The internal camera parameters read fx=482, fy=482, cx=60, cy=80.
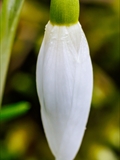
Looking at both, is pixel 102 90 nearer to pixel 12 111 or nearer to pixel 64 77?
pixel 12 111

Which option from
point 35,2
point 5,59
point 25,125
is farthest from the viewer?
point 35,2

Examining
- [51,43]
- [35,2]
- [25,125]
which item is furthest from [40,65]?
[35,2]

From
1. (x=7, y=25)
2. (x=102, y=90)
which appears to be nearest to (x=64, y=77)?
(x=7, y=25)

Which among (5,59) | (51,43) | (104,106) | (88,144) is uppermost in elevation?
(51,43)

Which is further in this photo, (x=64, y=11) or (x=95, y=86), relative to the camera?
(x=95, y=86)

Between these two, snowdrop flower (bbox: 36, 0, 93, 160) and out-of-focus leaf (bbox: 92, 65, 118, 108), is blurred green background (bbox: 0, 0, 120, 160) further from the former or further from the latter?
snowdrop flower (bbox: 36, 0, 93, 160)

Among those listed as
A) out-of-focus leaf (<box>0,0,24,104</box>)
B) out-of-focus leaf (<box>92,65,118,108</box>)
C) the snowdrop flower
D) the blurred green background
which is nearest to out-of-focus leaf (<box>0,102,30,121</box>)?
out-of-focus leaf (<box>0,0,24,104</box>)

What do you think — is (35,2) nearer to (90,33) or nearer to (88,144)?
(90,33)

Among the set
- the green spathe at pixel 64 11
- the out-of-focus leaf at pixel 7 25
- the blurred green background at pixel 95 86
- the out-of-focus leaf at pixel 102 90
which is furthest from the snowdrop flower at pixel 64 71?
the out-of-focus leaf at pixel 102 90
